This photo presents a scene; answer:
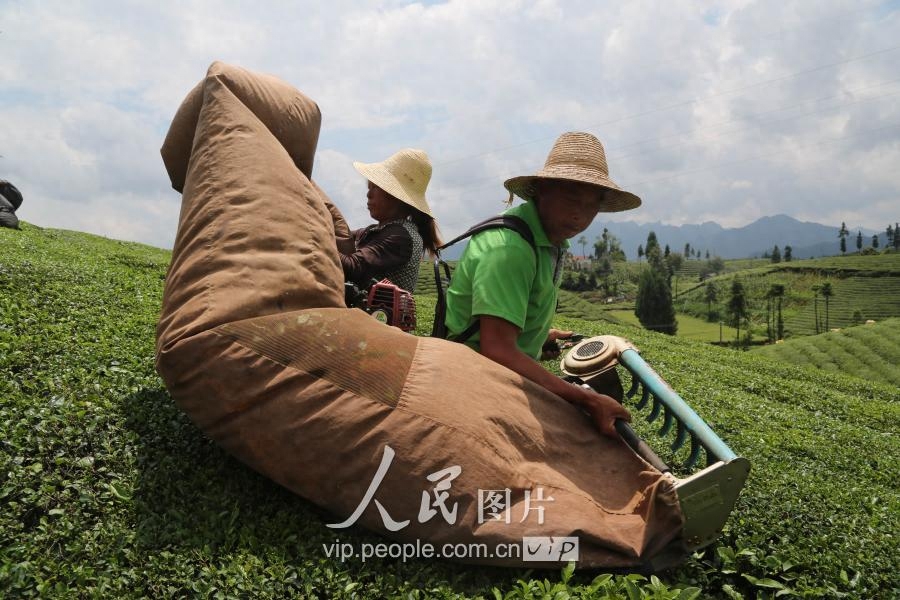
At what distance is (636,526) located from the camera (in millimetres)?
2598

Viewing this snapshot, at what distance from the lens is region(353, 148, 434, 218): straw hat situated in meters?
4.07

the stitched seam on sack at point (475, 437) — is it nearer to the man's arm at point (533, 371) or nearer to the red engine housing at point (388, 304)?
the man's arm at point (533, 371)

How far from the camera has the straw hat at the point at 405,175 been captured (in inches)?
160

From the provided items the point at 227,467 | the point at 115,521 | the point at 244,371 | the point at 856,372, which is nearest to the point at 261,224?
the point at 244,371

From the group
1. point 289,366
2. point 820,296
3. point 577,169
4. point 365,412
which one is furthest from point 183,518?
point 820,296

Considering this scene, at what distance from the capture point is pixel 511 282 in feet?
9.18

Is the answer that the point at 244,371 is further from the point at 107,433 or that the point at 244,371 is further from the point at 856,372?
the point at 856,372

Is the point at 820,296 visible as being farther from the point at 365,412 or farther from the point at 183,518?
the point at 183,518

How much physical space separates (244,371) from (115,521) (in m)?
0.79

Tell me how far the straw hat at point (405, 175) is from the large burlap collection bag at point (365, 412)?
3.85ft

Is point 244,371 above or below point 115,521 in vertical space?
above

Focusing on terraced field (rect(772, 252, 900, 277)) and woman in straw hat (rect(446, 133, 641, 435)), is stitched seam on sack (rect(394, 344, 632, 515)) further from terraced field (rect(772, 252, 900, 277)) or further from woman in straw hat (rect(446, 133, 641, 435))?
terraced field (rect(772, 252, 900, 277))

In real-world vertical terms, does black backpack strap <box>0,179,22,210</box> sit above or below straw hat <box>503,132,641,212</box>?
above

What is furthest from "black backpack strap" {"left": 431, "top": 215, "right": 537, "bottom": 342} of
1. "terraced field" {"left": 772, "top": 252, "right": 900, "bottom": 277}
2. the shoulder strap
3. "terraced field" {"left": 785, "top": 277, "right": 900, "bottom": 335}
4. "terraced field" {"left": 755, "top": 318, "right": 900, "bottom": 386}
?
"terraced field" {"left": 772, "top": 252, "right": 900, "bottom": 277}
